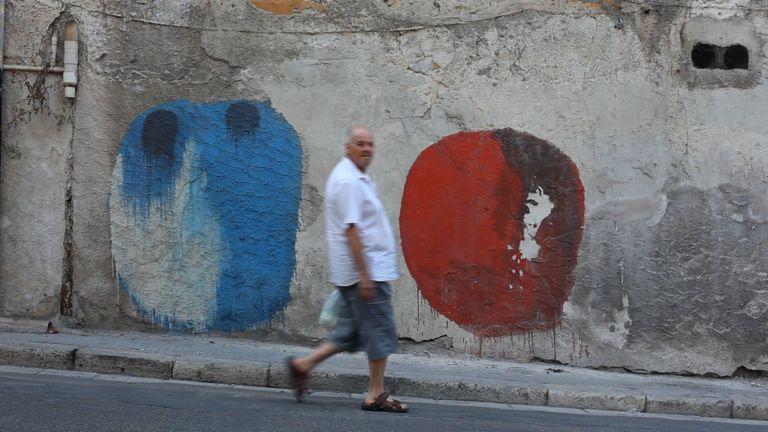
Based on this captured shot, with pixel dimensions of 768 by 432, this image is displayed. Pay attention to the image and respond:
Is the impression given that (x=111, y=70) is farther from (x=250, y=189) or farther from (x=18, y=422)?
(x=18, y=422)

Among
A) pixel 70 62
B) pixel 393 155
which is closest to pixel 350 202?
pixel 393 155

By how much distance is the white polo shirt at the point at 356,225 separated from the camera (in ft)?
17.9

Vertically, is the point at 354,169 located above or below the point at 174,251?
above

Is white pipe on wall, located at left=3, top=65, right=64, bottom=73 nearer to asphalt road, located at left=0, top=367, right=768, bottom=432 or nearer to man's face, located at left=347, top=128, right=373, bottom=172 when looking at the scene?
asphalt road, located at left=0, top=367, right=768, bottom=432

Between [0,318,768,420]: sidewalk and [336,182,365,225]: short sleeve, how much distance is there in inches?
70.7

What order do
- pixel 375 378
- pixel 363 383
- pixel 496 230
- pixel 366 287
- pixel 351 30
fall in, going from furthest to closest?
pixel 351 30 → pixel 496 230 → pixel 363 383 → pixel 375 378 → pixel 366 287

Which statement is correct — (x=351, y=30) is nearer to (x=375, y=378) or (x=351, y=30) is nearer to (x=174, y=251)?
(x=174, y=251)

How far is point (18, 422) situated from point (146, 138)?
3619 mm

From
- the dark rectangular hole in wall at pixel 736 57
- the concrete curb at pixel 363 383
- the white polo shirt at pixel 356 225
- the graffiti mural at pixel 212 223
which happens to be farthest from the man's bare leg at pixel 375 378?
the dark rectangular hole in wall at pixel 736 57

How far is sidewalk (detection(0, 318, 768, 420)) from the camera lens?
684 centimetres

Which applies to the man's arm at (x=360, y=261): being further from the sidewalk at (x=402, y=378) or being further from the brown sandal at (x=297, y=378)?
the sidewalk at (x=402, y=378)

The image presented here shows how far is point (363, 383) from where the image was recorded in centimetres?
679

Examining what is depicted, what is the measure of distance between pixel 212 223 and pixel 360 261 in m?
2.93

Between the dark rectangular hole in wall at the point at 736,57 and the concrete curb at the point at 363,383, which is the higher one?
the dark rectangular hole in wall at the point at 736,57
